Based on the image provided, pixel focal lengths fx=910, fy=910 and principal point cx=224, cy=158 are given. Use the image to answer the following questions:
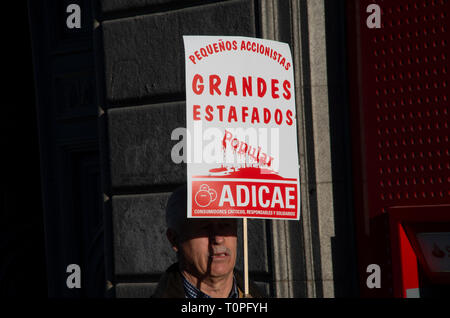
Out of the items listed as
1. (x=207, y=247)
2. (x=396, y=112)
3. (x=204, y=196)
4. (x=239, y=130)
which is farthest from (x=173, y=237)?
(x=396, y=112)

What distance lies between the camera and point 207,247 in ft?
19.0

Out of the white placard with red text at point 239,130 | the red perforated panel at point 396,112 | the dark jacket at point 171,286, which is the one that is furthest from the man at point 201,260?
the red perforated panel at point 396,112

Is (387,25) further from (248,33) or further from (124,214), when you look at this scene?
(124,214)

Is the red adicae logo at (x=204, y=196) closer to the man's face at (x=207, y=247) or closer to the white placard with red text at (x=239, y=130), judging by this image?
the white placard with red text at (x=239, y=130)

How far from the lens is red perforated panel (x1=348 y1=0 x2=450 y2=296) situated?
691cm

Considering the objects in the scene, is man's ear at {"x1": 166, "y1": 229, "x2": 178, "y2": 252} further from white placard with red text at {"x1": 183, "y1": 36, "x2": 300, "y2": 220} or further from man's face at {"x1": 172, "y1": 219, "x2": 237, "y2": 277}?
white placard with red text at {"x1": 183, "y1": 36, "x2": 300, "y2": 220}

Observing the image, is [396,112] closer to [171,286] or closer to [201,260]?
[201,260]

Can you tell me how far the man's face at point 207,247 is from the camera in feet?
18.9

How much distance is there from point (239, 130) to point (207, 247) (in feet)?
2.59

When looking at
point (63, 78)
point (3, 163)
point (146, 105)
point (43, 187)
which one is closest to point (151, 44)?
point (146, 105)

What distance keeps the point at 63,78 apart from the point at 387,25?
11.0 ft

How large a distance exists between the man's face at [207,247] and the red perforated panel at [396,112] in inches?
68.9

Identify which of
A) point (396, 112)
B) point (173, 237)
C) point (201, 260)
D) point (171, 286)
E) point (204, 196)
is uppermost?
point (396, 112)

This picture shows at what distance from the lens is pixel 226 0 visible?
25.1 feet
